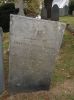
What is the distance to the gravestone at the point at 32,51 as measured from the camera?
20.8 ft

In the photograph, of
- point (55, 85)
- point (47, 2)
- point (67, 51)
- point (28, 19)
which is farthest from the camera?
point (47, 2)

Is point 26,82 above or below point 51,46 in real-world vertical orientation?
below

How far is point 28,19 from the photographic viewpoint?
20.7 ft

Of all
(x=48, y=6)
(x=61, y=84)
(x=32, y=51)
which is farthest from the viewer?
(x=48, y=6)

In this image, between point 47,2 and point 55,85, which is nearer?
Result: point 55,85

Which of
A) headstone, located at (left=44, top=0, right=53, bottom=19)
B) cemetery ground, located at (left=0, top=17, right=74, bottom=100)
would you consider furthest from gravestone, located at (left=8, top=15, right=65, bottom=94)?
headstone, located at (left=44, top=0, right=53, bottom=19)

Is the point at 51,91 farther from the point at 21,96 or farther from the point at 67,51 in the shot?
the point at 67,51

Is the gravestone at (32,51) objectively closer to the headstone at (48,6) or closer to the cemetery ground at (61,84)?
the cemetery ground at (61,84)

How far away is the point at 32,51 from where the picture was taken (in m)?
6.48

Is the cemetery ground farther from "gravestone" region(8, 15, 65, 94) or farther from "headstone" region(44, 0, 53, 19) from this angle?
"headstone" region(44, 0, 53, 19)

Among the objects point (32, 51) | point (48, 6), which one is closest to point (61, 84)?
point (32, 51)

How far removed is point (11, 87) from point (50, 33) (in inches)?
50.0

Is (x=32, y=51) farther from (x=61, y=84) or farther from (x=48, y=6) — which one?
(x=48, y=6)

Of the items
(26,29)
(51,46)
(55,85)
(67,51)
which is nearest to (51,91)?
(55,85)
